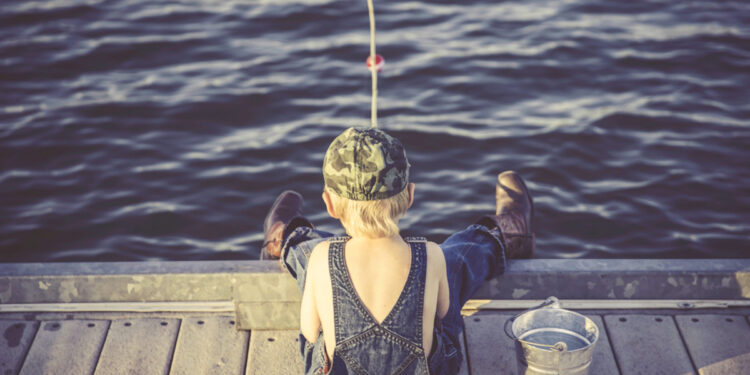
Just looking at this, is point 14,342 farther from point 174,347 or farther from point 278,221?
point 278,221

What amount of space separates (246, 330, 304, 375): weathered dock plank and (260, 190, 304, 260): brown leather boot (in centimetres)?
47

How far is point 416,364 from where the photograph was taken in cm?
258

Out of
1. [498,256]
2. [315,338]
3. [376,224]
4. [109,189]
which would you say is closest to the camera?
[376,224]

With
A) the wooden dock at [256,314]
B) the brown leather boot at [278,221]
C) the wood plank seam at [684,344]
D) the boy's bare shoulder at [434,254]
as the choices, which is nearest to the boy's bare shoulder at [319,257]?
the boy's bare shoulder at [434,254]

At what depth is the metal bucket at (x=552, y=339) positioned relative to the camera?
267 cm

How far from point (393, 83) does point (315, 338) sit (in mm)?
4407

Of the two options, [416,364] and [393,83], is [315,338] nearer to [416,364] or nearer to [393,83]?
[416,364]

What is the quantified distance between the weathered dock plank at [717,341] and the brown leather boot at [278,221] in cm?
178

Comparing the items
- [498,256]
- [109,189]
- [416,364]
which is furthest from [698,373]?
[109,189]

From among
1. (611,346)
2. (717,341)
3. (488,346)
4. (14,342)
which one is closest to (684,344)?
(717,341)

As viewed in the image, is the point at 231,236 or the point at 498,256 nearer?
the point at 498,256

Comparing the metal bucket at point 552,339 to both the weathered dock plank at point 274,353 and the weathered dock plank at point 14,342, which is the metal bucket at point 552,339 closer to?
the weathered dock plank at point 274,353

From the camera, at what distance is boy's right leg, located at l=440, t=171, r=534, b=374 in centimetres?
293

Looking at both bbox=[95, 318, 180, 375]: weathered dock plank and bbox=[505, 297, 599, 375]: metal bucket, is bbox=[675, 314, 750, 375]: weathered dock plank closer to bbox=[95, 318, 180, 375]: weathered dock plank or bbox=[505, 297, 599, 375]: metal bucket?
bbox=[505, 297, 599, 375]: metal bucket
